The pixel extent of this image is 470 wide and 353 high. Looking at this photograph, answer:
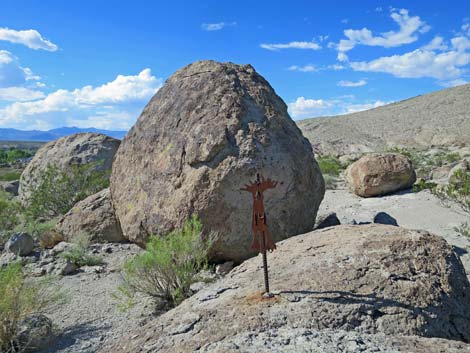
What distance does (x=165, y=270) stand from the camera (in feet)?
17.1

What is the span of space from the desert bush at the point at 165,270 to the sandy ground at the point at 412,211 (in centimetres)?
446

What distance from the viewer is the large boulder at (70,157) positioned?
11430mm

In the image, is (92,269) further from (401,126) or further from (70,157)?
(401,126)

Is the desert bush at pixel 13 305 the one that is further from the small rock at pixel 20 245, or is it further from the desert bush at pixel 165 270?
the small rock at pixel 20 245

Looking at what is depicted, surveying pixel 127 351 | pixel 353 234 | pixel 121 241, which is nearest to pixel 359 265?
pixel 353 234

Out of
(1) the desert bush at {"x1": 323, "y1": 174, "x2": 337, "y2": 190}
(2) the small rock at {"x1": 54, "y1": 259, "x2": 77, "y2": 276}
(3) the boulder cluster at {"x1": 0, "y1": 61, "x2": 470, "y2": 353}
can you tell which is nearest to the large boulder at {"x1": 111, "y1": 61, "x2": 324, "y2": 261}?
(3) the boulder cluster at {"x1": 0, "y1": 61, "x2": 470, "y2": 353}

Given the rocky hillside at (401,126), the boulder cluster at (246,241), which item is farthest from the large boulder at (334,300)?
the rocky hillside at (401,126)

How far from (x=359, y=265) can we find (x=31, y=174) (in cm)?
1004

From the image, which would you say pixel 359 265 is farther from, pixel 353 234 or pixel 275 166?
pixel 275 166

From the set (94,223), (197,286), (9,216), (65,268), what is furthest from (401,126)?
(197,286)

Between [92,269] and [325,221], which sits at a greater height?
[325,221]

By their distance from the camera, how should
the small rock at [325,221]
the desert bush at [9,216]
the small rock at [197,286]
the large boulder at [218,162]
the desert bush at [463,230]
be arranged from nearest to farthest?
the small rock at [197,286] < the large boulder at [218,162] < the small rock at [325,221] < the desert bush at [463,230] < the desert bush at [9,216]

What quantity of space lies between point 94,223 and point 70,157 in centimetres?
401

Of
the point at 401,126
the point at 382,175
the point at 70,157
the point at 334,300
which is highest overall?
Result: the point at 401,126
